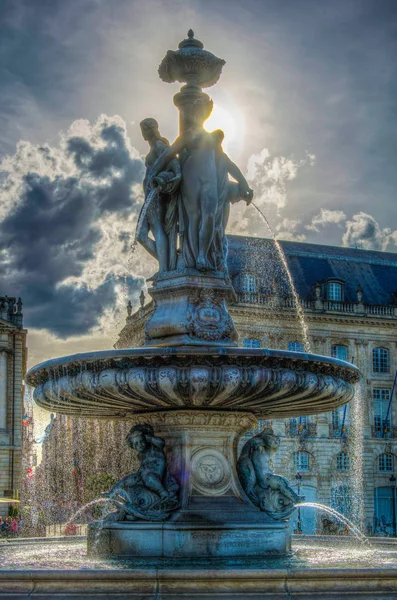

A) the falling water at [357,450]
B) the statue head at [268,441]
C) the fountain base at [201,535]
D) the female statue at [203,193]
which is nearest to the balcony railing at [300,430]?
the falling water at [357,450]

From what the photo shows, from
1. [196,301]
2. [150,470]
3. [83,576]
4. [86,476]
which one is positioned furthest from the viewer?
[86,476]

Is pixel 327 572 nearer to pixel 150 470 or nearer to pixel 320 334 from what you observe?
pixel 150 470

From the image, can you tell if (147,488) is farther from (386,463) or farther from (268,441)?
(386,463)

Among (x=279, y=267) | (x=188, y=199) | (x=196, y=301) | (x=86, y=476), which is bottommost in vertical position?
(x=86, y=476)

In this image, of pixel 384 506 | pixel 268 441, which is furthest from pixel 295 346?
pixel 268 441

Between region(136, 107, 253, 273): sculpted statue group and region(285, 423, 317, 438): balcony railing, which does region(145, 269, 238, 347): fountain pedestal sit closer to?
region(136, 107, 253, 273): sculpted statue group

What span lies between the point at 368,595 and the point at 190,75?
6930 mm

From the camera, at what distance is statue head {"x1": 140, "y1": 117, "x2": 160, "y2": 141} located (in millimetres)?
11812

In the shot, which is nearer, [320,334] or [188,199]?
[188,199]

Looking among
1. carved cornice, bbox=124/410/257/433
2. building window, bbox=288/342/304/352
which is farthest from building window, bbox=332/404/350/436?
carved cornice, bbox=124/410/257/433

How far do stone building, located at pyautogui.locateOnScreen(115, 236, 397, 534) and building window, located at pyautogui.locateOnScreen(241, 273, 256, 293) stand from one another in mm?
58

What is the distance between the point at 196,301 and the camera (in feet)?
36.1

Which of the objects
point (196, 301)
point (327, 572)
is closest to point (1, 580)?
point (327, 572)

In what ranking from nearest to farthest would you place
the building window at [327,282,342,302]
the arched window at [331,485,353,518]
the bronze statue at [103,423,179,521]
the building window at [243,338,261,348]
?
the bronze statue at [103,423,179,521] → the arched window at [331,485,353,518] → the building window at [243,338,261,348] → the building window at [327,282,342,302]
